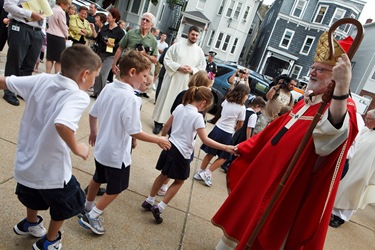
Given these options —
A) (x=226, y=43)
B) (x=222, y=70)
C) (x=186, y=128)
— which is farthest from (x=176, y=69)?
(x=226, y=43)

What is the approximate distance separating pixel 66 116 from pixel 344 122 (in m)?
1.67

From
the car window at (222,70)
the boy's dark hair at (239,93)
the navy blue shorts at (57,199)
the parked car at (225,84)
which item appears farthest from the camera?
the car window at (222,70)

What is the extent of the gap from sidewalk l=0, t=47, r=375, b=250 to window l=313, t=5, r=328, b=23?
2766cm

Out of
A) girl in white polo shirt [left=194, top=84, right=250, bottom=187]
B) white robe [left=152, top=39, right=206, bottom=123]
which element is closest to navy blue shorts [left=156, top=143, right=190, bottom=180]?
girl in white polo shirt [left=194, top=84, right=250, bottom=187]

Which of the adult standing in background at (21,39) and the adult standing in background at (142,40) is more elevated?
the adult standing in background at (142,40)

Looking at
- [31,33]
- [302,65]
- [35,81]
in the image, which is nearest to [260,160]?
[35,81]

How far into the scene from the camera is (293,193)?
2178 millimetres

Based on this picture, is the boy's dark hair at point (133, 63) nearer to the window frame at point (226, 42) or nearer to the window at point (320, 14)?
the window frame at point (226, 42)

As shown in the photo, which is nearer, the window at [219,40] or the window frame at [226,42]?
the window frame at [226,42]

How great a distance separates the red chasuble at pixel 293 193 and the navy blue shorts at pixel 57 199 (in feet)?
4.17

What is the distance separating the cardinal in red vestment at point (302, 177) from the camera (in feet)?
6.33

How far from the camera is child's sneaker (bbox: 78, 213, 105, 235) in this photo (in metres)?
2.48

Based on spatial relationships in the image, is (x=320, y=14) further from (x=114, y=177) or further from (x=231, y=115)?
(x=114, y=177)

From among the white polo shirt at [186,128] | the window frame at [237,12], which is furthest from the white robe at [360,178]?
the window frame at [237,12]
